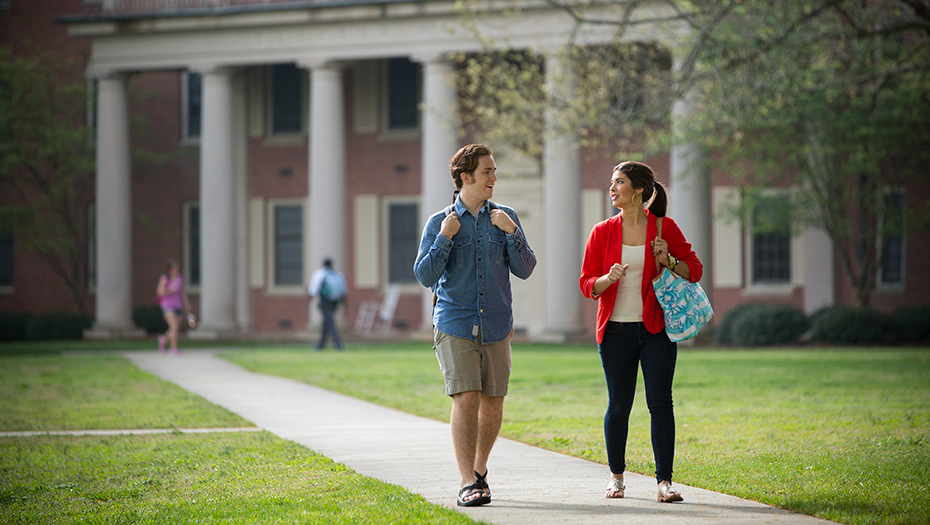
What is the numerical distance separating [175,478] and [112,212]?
68.5ft

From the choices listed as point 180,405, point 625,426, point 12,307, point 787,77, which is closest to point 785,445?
point 625,426

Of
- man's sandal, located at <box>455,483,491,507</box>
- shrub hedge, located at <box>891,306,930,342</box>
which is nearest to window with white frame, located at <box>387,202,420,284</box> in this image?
shrub hedge, located at <box>891,306,930,342</box>

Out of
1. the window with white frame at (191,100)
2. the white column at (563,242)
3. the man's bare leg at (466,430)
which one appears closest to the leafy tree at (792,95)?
the white column at (563,242)

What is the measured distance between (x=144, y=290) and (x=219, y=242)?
17.2 ft

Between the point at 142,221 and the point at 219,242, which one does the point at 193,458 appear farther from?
the point at 142,221

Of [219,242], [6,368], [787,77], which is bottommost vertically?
[6,368]

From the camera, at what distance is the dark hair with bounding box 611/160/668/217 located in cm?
604

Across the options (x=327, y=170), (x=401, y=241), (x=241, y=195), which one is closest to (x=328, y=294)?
(x=327, y=170)

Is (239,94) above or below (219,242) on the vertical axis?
above

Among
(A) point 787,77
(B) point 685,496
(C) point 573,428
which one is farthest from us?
(A) point 787,77

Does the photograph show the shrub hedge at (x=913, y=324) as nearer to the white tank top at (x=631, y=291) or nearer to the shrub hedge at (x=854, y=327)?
the shrub hedge at (x=854, y=327)

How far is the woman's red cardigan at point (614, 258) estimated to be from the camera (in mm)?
5949

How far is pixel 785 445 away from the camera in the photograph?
26.1 feet

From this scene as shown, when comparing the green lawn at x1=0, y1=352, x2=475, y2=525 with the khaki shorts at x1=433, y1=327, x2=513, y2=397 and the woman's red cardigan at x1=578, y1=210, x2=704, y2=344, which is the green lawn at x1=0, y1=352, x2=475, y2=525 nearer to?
the khaki shorts at x1=433, y1=327, x2=513, y2=397
